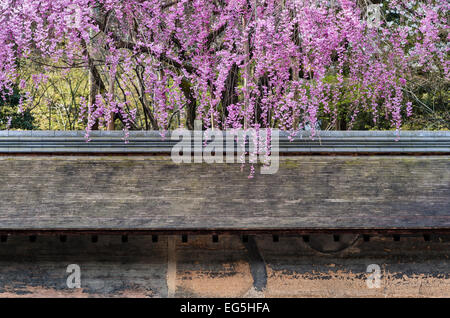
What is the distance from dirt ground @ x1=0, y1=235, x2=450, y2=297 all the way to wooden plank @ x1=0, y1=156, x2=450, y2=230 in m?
0.39

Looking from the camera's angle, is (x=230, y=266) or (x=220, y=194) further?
(x=220, y=194)

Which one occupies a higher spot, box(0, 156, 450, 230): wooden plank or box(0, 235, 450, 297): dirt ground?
box(0, 156, 450, 230): wooden plank

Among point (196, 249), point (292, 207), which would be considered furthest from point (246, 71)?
point (196, 249)

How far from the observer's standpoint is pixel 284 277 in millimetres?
6160

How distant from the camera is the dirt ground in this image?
240 inches

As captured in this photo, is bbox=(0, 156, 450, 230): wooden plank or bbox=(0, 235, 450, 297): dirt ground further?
bbox=(0, 235, 450, 297): dirt ground

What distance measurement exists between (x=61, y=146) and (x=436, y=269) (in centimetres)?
604

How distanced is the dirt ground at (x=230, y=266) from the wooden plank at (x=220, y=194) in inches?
15.2

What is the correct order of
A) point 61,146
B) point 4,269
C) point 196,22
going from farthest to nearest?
point 61,146 → point 196,22 → point 4,269

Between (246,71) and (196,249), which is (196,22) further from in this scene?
(196,249)

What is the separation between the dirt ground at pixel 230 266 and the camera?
20.0 feet

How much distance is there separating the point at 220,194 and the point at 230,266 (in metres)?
1.05

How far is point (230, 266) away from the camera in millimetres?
6164

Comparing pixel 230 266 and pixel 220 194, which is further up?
pixel 220 194
